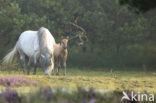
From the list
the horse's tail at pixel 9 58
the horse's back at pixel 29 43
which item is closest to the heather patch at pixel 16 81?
the horse's back at pixel 29 43

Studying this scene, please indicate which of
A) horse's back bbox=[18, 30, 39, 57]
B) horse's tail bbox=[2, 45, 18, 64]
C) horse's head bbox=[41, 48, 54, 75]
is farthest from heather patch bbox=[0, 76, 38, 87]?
horse's tail bbox=[2, 45, 18, 64]

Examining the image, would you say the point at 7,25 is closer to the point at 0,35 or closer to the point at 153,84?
the point at 0,35

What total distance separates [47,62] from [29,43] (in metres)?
3.93

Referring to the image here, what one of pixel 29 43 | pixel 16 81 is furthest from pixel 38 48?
pixel 16 81

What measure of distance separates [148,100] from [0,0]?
31776 millimetres

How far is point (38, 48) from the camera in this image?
2478 centimetres

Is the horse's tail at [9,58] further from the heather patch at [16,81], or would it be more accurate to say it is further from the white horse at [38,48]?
the heather patch at [16,81]

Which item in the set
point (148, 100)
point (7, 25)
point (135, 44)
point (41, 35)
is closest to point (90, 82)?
point (41, 35)

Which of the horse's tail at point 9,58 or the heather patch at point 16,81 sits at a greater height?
the horse's tail at point 9,58

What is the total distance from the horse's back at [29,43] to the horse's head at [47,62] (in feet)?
5.27

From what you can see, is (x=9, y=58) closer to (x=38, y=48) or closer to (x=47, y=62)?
(x=38, y=48)

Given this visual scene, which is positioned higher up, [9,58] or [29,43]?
[29,43]

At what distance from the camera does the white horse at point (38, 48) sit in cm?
2334

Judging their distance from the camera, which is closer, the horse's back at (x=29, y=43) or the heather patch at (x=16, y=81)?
the heather patch at (x=16, y=81)
